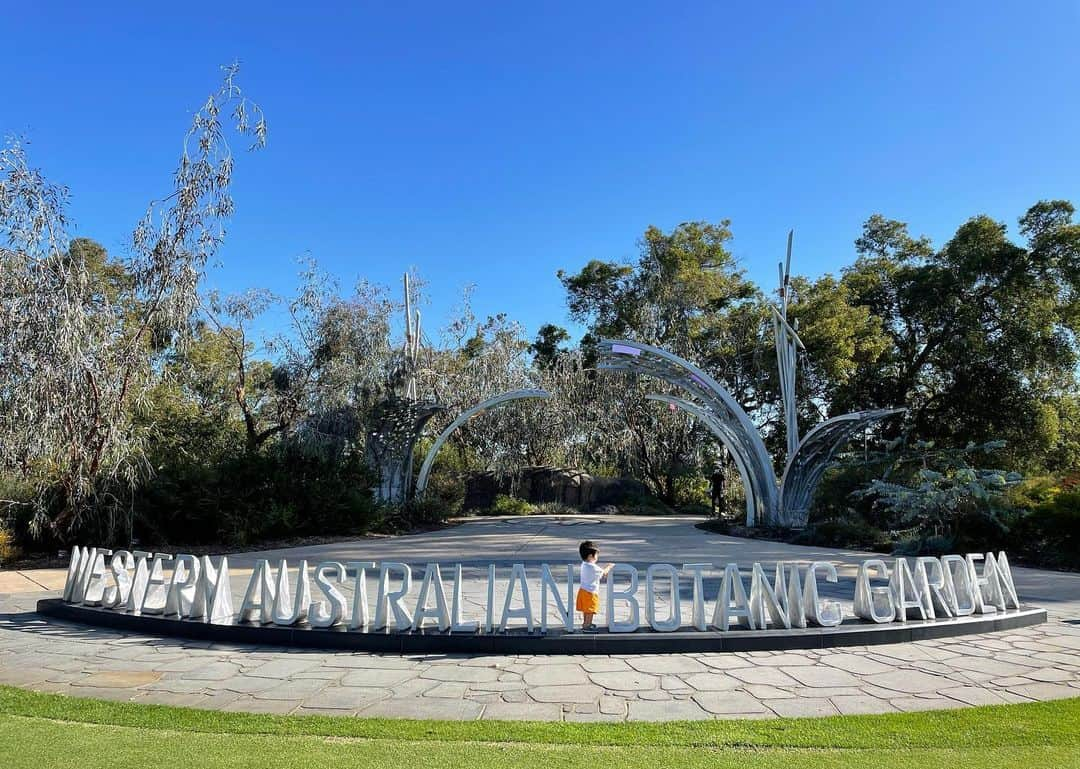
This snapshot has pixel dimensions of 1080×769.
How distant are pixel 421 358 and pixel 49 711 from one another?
16.5 m

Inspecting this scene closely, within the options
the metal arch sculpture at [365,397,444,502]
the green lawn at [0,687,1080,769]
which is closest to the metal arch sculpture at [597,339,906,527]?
the metal arch sculpture at [365,397,444,502]

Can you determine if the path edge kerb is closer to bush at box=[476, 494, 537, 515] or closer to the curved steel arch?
the curved steel arch

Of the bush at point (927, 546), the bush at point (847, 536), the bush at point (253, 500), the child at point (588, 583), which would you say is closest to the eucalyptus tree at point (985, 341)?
the bush at point (847, 536)

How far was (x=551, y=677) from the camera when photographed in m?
5.55

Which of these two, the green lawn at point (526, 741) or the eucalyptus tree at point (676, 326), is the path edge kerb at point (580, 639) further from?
the eucalyptus tree at point (676, 326)

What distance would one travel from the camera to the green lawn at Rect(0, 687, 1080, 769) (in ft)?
12.7

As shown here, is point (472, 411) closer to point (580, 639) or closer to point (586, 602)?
point (586, 602)

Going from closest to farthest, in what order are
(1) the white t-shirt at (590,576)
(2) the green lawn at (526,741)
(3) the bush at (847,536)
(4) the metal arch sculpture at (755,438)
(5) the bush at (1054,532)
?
(2) the green lawn at (526,741) < (1) the white t-shirt at (590,576) < (5) the bush at (1054,532) < (3) the bush at (847,536) < (4) the metal arch sculpture at (755,438)

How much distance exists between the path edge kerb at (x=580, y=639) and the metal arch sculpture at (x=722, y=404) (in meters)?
10.3

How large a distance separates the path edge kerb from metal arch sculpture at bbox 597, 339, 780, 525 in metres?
10.3

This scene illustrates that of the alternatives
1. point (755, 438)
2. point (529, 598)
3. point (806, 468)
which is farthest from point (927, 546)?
point (529, 598)

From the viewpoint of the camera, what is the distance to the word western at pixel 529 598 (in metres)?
6.55

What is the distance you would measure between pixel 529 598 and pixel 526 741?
8.64ft

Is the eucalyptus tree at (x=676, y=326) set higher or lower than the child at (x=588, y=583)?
higher
